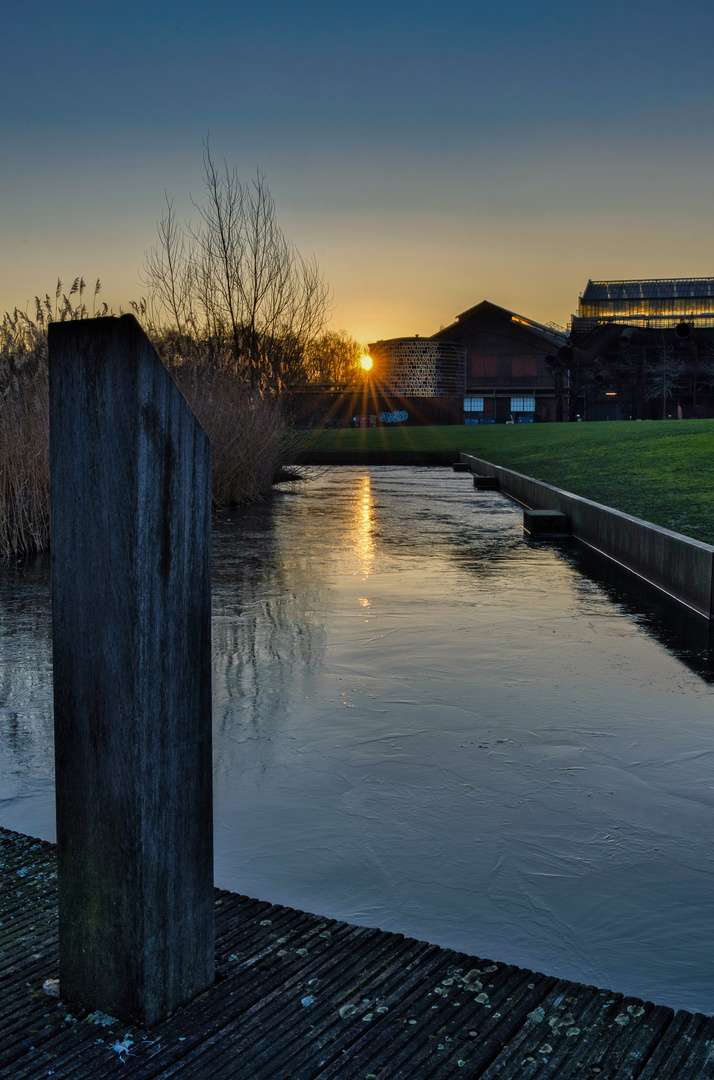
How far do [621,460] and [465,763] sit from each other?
56.8 feet

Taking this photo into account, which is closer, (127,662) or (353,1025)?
(127,662)

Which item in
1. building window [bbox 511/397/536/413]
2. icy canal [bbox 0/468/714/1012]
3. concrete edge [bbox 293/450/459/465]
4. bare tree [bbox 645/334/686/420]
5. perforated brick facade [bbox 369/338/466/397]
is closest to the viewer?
icy canal [bbox 0/468/714/1012]

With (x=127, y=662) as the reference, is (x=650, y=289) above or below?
above

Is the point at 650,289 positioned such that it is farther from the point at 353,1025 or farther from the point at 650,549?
the point at 353,1025

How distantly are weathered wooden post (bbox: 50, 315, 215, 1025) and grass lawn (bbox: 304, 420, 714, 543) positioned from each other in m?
7.65

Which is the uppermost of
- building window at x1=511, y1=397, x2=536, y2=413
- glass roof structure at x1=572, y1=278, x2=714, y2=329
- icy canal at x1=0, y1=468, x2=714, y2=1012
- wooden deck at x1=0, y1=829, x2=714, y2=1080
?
glass roof structure at x1=572, y1=278, x2=714, y2=329

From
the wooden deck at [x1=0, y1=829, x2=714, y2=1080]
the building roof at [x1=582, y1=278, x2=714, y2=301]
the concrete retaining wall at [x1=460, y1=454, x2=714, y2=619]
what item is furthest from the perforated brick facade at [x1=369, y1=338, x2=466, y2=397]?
the wooden deck at [x1=0, y1=829, x2=714, y2=1080]

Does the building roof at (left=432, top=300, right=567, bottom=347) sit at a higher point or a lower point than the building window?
higher

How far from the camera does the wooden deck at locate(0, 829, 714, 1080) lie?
6.10ft

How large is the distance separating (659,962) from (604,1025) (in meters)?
0.54

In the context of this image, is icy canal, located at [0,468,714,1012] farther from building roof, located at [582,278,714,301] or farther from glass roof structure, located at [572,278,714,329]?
building roof, located at [582,278,714,301]

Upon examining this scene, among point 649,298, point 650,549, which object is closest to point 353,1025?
point 650,549

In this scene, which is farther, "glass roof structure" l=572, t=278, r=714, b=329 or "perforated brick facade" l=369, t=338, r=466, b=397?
"glass roof structure" l=572, t=278, r=714, b=329

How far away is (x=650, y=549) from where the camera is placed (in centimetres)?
843
